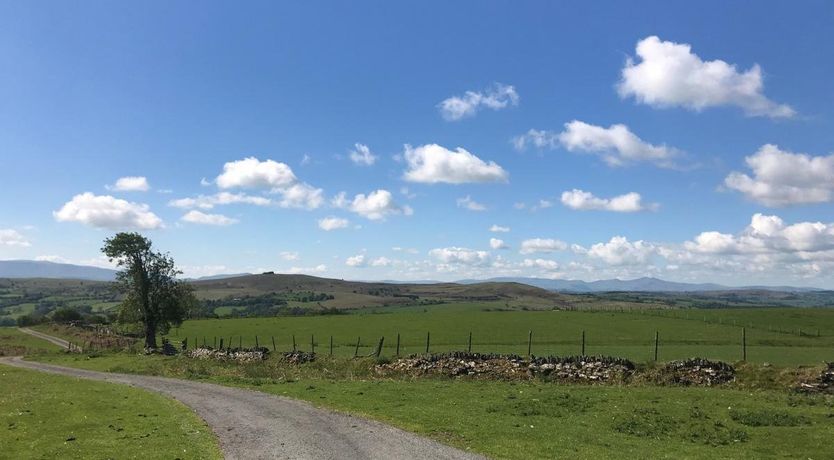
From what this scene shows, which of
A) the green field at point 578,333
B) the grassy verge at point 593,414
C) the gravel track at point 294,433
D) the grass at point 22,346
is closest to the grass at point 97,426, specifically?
the gravel track at point 294,433

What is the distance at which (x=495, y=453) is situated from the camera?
59.3 ft

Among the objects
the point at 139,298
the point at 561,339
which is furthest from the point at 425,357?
the point at 139,298

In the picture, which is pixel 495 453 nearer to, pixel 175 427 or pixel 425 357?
pixel 175 427

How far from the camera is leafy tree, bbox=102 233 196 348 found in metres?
78.8

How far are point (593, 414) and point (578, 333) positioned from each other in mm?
61268

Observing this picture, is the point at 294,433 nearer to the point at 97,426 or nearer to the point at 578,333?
the point at 97,426

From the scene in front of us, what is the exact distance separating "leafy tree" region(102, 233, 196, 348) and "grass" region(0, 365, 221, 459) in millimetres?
46989

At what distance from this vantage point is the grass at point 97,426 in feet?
60.4

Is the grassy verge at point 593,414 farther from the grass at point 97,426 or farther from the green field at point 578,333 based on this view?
the green field at point 578,333

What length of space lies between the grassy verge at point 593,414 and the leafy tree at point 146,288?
46.6 m

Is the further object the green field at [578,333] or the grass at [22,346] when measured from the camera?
the grass at [22,346]

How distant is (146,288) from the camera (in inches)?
3135

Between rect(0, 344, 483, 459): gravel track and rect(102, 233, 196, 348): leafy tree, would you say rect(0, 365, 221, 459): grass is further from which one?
rect(102, 233, 196, 348): leafy tree

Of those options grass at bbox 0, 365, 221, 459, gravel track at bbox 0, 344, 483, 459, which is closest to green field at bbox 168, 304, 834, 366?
gravel track at bbox 0, 344, 483, 459
